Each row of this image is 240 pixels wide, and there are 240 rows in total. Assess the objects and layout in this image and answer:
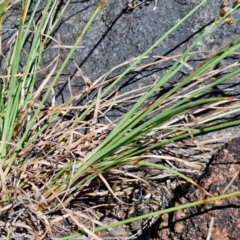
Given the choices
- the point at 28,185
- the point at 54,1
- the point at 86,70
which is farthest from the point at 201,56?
the point at 28,185

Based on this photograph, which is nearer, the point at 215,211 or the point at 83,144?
the point at 215,211

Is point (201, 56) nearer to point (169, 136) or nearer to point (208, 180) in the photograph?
point (169, 136)

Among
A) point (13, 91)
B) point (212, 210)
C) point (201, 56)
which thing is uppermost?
point (201, 56)

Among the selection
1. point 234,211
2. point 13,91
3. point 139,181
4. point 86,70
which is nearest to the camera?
point 234,211

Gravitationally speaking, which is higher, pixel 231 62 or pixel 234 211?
pixel 231 62

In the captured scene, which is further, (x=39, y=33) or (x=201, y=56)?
(x=201, y=56)

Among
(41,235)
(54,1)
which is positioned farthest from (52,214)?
(54,1)

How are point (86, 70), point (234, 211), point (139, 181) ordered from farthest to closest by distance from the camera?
point (86, 70)
point (139, 181)
point (234, 211)
